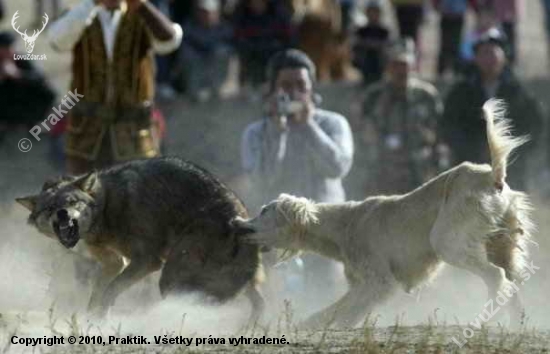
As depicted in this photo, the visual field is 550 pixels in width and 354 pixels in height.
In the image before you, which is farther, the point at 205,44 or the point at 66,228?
the point at 205,44

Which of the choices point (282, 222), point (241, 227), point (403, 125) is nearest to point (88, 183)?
point (241, 227)

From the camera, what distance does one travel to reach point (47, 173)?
19.0 m

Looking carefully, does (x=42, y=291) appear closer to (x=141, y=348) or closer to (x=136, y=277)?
(x=136, y=277)

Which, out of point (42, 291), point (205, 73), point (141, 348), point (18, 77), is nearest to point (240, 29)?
point (205, 73)

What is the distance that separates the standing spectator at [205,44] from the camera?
61.0 feet

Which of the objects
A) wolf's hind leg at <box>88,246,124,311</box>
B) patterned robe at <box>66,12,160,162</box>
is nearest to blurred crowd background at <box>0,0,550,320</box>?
patterned robe at <box>66,12,160,162</box>

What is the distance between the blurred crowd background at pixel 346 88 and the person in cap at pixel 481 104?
0.04 ft

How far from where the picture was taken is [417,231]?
35.5 ft

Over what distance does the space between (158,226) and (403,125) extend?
5.41 metres

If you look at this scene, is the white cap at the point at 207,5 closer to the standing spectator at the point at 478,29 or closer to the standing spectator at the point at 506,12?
the standing spectator at the point at 478,29

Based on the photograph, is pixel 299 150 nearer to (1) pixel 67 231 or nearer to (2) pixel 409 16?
(1) pixel 67 231

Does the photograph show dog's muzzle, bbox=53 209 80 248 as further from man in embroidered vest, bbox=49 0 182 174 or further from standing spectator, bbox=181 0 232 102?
standing spectator, bbox=181 0 232 102

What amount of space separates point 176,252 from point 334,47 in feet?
27.7

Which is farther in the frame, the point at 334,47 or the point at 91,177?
the point at 334,47
